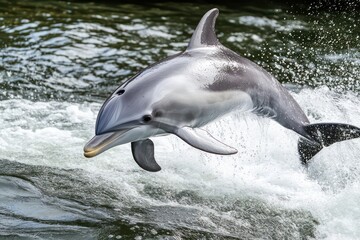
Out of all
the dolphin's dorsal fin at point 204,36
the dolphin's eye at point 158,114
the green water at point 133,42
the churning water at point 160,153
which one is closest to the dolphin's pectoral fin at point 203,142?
the dolphin's eye at point 158,114

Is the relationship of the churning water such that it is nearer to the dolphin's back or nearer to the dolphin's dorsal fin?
the dolphin's back

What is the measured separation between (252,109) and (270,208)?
103 cm

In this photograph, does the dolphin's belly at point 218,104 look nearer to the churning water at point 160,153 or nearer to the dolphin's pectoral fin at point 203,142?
the dolphin's pectoral fin at point 203,142

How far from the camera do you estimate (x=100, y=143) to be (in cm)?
552

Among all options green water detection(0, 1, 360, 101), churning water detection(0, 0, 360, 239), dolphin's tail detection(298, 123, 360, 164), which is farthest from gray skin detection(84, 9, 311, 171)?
green water detection(0, 1, 360, 101)

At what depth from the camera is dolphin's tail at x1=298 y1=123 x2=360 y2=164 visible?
716cm

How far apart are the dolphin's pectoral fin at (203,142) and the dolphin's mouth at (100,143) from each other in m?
0.50

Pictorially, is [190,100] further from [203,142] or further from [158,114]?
[203,142]

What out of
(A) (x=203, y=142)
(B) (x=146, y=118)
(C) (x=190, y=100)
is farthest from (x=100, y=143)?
(C) (x=190, y=100)

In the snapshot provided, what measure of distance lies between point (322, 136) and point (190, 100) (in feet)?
6.48

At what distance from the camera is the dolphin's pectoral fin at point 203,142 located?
5.61 m

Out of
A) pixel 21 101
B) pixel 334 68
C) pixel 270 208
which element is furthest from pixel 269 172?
pixel 334 68

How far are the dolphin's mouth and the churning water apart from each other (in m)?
0.72

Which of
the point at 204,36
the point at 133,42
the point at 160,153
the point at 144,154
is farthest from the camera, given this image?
the point at 133,42
